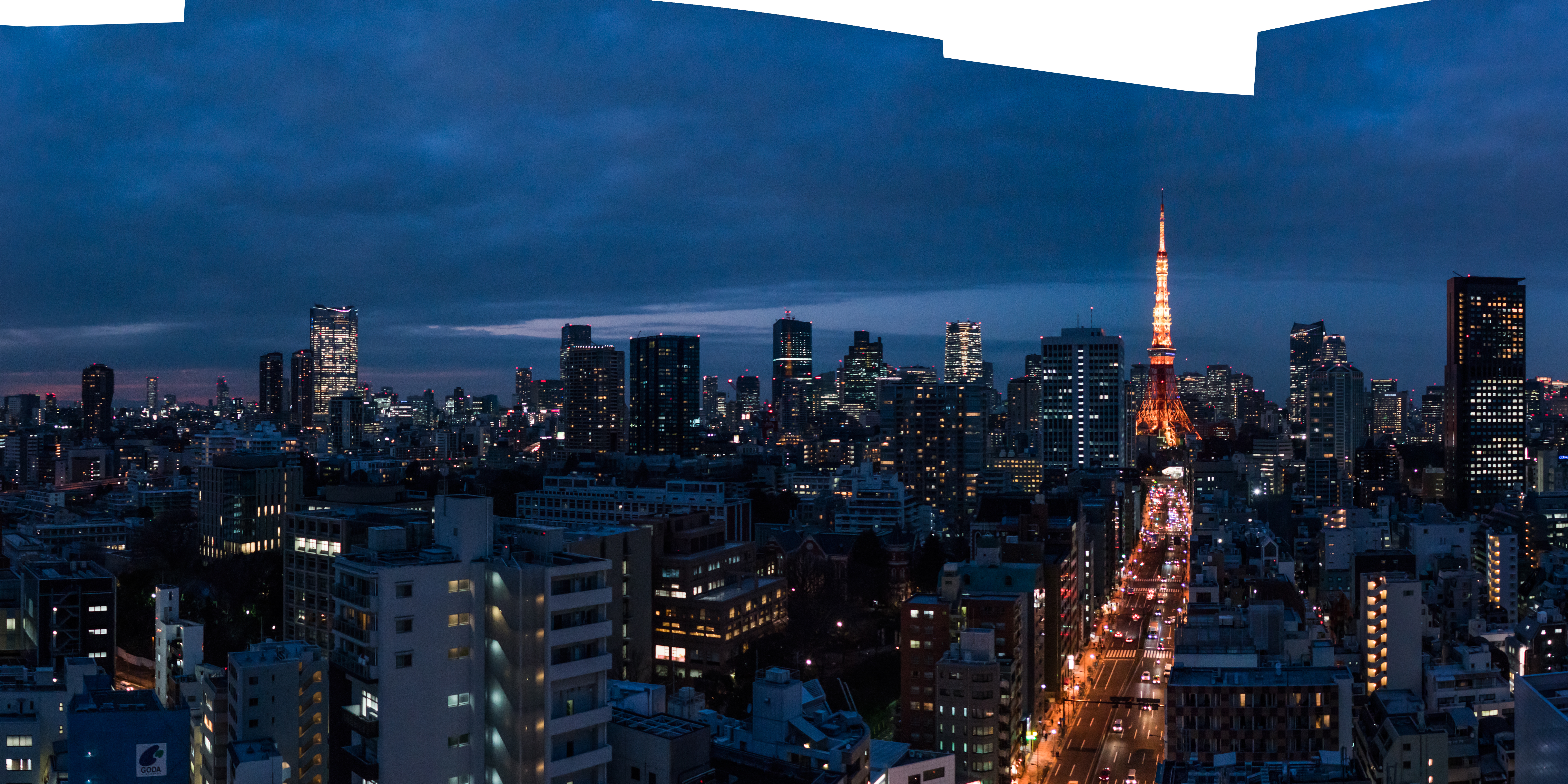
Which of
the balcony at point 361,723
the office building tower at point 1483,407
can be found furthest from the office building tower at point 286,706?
the office building tower at point 1483,407

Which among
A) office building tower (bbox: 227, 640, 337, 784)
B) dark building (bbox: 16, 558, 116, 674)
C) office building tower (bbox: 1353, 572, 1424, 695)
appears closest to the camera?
office building tower (bbox: 227, 640, 337, 784)

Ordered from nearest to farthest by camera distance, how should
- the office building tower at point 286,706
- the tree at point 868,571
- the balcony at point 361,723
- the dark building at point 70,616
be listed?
the balcony at point 361,723
the office building tower at point 286,706
the dark building at point 70,616
the tree at point 868,571

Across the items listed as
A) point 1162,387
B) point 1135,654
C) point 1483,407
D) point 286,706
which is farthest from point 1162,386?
point 286,706

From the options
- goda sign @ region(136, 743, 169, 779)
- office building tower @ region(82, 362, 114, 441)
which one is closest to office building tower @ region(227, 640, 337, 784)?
goda sign @ region(136, 743, 169, 779)

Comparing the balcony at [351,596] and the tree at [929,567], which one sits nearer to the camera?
the balcony at [351,596]

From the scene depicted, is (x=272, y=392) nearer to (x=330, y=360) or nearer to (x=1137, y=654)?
(x=330, y=360)

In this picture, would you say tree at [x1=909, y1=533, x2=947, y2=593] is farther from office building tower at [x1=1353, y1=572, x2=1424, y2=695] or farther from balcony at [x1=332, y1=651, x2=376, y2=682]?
balcony at [x1=332, y1=651, x2=376, y2=682]

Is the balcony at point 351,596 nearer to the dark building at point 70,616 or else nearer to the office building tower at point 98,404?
the dark building at point 70,616
